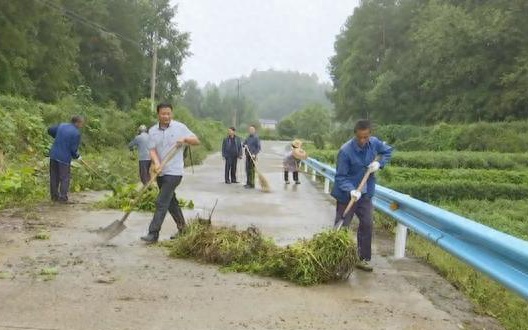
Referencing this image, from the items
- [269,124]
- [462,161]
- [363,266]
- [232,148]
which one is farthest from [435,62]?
[269,124]

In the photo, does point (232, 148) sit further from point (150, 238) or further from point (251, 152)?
point (150, 238)

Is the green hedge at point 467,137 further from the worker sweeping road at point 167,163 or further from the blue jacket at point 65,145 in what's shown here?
the worker sweeping road at point 167,163

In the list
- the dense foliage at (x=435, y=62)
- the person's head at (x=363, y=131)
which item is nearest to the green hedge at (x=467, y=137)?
the dense foliage at (x=435, y=62)

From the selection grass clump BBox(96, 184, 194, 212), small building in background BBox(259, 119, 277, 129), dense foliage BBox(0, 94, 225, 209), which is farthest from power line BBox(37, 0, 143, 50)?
small building in background BBox(259, 119, 277, 129)

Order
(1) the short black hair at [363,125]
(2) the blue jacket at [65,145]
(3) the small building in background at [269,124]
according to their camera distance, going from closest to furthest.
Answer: (1) the short black hair at [363,125]
(2) the blue jacket at [65,145]
(3) the small building in background at [269,124]

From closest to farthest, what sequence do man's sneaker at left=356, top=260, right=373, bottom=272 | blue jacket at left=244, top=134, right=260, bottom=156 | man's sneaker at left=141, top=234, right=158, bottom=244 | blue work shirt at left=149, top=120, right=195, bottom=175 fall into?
man's sneaker at left=356, top=260, right=373, bottom=272, man's sneaker at left=141, top=234, right=158, bottom=244, blue work shirt at left=149, top=120, right=195, bottom=175, blue jacket at left=244, top=134, right=260, bottom=156

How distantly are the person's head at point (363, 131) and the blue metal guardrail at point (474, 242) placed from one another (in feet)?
3.31

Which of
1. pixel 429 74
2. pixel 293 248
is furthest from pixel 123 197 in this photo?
pixel 429 74

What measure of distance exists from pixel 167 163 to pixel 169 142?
1.02ft

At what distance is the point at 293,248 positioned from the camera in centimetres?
583

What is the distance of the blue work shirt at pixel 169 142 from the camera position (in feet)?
24.6

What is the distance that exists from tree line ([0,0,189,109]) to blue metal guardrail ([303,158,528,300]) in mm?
21551

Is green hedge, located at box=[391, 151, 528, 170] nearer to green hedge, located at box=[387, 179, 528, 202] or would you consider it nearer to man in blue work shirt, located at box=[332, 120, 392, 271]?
green hedge, located at box=[387, 179, 528, 202]

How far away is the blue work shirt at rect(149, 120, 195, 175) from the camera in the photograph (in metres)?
7.50
